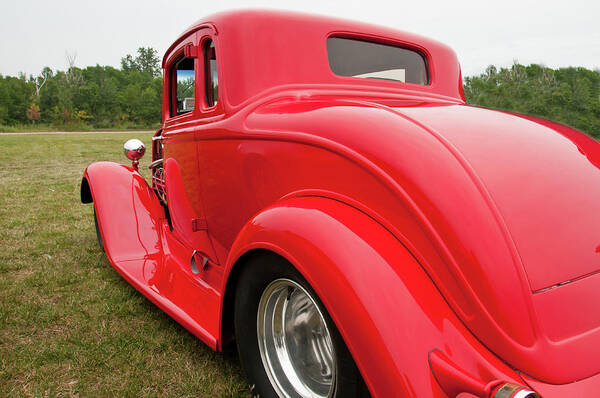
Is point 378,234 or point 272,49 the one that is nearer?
point 378,234

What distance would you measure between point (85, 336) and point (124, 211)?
3.74ft

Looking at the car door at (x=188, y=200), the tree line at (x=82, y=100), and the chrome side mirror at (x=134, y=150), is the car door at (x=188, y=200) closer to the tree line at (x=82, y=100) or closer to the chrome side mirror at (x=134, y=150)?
the chrome side mirror at (x=134, y=150)

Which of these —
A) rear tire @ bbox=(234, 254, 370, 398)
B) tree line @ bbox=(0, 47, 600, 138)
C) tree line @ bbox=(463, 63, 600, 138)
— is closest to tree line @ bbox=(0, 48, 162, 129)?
tree line @ bbox=(0, 47, 600, 138)

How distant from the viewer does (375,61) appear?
8.43 feet

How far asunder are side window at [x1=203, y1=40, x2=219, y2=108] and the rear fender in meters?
1.31

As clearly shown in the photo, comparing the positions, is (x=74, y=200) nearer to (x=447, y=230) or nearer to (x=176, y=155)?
(x=176, y=155)

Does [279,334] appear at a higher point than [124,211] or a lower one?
lower

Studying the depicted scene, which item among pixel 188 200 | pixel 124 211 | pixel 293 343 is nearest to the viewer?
pixel 293 343

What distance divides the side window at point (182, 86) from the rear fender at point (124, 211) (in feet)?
2.52

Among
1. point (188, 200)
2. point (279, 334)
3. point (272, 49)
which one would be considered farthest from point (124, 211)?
point (279, 334)

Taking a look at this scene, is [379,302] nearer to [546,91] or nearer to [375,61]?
[375,61]

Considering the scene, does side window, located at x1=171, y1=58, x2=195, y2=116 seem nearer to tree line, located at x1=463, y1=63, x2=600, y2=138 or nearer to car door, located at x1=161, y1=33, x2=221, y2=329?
car door, located at x1=161, y1=33, x2=221, y2=329

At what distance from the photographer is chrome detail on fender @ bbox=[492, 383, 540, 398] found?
38.5 inches

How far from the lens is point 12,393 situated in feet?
6.41
